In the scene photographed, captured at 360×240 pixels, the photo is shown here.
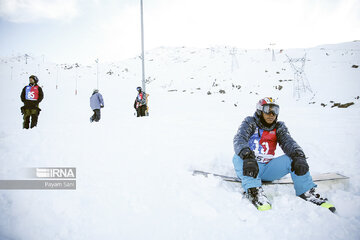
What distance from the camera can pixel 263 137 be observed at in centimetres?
331

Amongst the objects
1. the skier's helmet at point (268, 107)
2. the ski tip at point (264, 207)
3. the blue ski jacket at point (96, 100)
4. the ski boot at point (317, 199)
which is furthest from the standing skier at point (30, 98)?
the ski boot at point (317, 199)

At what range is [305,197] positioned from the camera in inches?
113

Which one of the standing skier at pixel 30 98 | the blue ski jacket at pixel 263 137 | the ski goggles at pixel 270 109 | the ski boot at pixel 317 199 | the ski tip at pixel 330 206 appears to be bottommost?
the ski tip at pixel 330 206

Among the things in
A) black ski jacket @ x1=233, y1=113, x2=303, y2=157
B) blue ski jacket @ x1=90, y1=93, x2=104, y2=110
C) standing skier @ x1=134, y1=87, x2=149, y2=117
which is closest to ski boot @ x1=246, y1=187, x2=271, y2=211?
black ski jacket @ x1=233, y1=113, x2=303, y2=157

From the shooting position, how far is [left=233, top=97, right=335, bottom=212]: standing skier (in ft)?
9.12

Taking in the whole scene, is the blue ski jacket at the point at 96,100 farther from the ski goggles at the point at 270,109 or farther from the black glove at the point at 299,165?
the black glove at the point at 299,165

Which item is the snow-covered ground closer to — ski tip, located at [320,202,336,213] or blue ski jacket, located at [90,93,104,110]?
ski tip, located at [320,202,336,213]

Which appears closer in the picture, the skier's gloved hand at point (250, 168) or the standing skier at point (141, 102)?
the skier's gloved hand at point (250, 168)

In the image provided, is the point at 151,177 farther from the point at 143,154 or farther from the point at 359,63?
the point at 359,63

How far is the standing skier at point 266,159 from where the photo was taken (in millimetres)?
2781

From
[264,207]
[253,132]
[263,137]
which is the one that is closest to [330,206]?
[264,207]

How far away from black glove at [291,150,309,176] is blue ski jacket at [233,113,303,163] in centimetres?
20

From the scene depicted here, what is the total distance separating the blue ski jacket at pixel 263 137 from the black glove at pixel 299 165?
20cm

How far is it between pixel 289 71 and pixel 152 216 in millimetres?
22008
